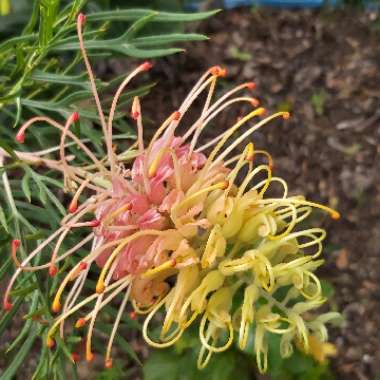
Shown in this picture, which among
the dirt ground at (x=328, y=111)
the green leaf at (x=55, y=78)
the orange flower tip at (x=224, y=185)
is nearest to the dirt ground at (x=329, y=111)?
the dirt ground at (x=328, y=111)

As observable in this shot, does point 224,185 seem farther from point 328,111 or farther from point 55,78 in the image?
point 328,111

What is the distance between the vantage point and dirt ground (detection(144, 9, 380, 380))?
130cm

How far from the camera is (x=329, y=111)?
1445 mm

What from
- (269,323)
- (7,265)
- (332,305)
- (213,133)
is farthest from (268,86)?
(269,323)

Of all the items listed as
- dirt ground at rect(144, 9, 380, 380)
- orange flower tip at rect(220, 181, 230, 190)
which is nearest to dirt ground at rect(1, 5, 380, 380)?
dirt ground at rect(144, 9, 380, 380)

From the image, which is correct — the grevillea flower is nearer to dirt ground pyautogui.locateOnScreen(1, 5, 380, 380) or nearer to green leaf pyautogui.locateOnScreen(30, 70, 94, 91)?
green leaf pyautogui.locateOnScreen(30, 70, 94, 91)

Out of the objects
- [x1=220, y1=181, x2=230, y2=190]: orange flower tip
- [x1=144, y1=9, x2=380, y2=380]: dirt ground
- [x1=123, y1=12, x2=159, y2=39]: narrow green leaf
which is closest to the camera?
[x1=220, y1=181, x2=230, y2=190]: orange flower tip

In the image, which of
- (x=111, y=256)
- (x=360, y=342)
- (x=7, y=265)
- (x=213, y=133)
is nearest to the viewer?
(x=111, y=256)

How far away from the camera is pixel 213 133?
4.74ft

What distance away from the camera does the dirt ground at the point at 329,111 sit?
1301 millimetres

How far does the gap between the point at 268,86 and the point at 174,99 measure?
0.18 metres

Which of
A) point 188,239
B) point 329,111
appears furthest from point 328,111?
point 188,239

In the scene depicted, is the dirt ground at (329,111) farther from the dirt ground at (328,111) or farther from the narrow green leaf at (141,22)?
the narrow green leaf at (141,22)

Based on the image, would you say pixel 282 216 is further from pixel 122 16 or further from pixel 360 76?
pixel 360 76
